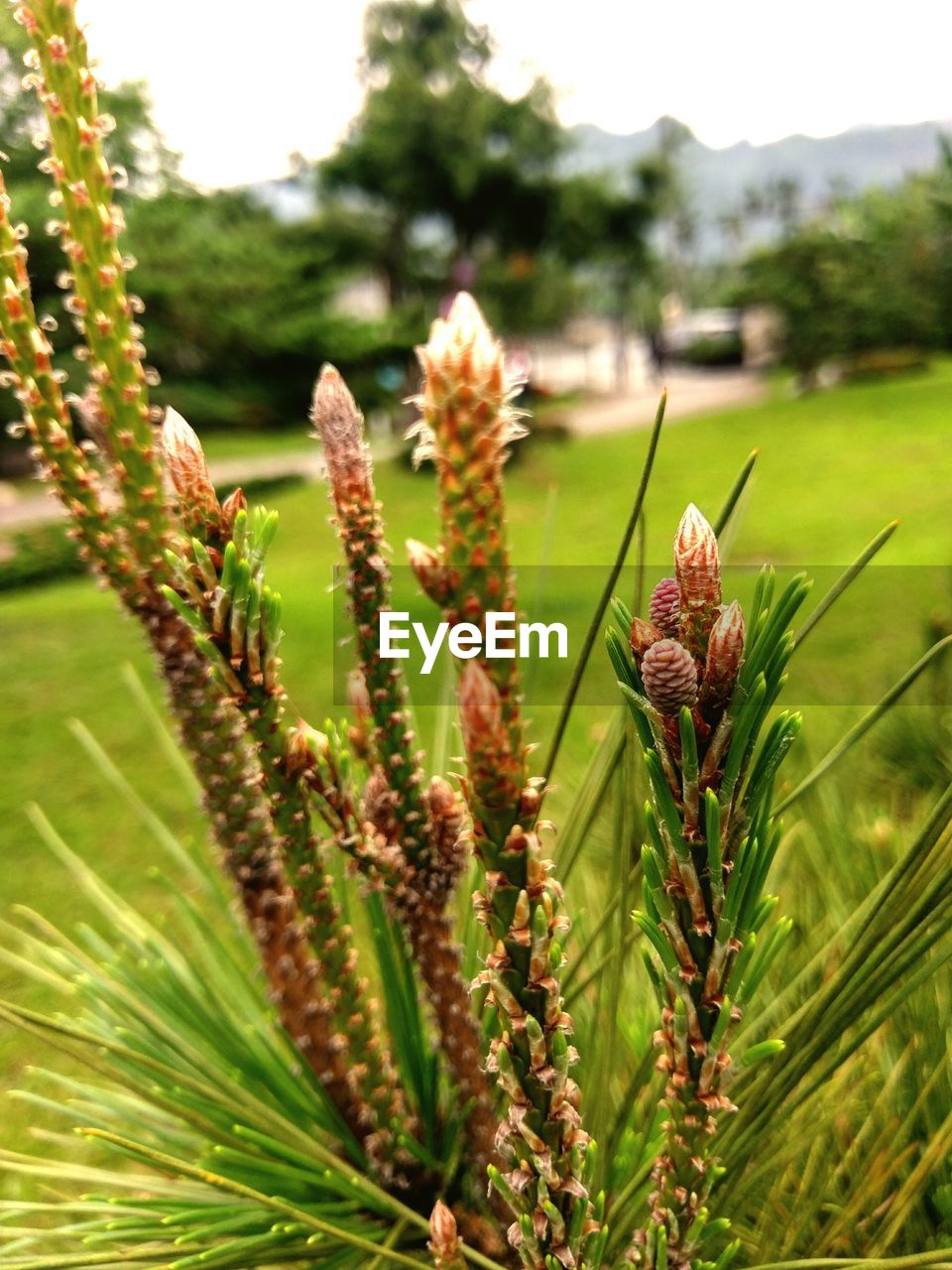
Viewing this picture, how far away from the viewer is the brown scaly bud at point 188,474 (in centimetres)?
29

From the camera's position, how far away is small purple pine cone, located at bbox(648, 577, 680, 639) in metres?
0.24

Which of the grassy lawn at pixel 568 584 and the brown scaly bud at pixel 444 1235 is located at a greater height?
the brown scaly bud at pixel 444 1235

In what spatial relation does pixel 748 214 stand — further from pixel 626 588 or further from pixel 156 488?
pixel 156 488

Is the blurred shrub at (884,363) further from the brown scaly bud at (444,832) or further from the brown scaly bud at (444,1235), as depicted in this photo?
the brown scaly bud at (444,1235)

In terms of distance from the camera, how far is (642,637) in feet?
0.79

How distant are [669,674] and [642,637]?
0.06 feet

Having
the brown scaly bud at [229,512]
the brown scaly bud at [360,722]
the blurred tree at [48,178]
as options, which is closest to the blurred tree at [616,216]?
the blurred tree at [48,178]

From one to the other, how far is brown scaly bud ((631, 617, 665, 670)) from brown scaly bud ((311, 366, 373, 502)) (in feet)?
0.49

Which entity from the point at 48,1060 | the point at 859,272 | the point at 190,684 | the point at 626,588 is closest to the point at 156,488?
the point at 190,684

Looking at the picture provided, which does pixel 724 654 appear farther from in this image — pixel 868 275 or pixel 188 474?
pixel 868 275

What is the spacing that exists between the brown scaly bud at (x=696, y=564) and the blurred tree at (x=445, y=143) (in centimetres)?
1123

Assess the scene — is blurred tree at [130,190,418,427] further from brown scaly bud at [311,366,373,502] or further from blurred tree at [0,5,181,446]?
brown scaly bud at [311,366,373,502]

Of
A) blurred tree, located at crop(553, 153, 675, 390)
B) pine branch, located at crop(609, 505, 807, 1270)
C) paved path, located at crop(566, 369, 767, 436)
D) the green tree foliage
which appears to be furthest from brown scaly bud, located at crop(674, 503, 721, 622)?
blurred tree, located at crop(553, 153, 675, 390)

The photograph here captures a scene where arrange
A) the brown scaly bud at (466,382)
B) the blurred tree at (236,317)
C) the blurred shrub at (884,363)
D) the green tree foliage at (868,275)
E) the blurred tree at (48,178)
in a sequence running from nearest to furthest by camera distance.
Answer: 1. the brown scaly bud at (466,382)
2. the green tree foliage at (868,275)
3. the blurred tree at (48,178)
4. the blurred tree at (236,317)
5. the blurred shrub at (884,363)
